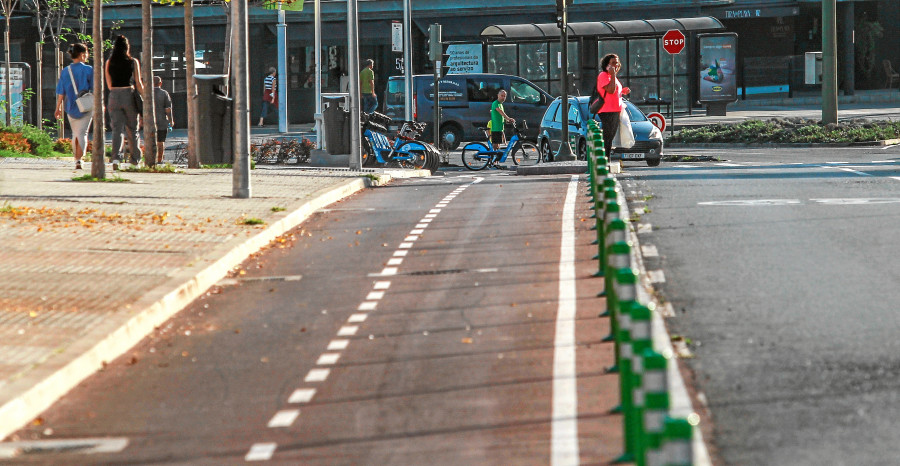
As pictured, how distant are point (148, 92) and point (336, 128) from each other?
17.0 ft

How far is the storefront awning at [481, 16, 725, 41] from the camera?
39969mm

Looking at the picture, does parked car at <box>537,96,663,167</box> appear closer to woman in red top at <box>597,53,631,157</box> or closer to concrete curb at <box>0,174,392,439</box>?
woman in red top at <box>597,53,631,157</box>

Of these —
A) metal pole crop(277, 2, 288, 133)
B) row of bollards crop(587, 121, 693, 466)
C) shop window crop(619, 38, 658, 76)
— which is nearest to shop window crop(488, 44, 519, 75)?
shop window crop(619, 38, 658, 76)

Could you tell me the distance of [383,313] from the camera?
9.50 meters

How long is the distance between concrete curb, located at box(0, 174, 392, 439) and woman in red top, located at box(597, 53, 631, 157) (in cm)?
878

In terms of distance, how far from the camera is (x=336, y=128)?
26.1m

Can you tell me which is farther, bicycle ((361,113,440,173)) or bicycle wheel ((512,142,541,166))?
bicycle wheel ((512,142,541,166))

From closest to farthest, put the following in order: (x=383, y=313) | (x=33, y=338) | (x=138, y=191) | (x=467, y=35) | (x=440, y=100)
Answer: (x=33, y=338) < (x=383, y=313) < (x=138, y=191) < (x=440, y=100) < (x=467, y=35)

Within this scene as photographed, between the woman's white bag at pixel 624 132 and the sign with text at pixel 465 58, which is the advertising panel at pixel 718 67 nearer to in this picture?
the sign with text at pixel 465 58

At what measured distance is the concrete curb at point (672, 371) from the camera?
5.47m

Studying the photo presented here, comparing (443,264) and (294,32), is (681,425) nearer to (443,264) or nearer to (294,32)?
(443,264)

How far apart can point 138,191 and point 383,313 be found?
28.6ft

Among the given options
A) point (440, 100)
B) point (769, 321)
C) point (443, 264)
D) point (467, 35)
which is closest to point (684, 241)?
point (443, 264)

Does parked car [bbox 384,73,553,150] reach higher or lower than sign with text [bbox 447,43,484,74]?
lower
